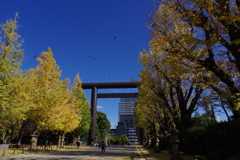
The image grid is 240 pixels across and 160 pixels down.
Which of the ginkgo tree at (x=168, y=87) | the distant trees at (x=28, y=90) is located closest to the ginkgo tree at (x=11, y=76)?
the distant trees at (x=28, y=90)

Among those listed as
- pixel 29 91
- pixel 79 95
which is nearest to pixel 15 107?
pixel 29 91

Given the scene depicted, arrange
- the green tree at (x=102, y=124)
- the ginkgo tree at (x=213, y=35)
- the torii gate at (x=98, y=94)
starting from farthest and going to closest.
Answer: the green tree at (x=102, y=124) → the torii gate at (x=98, y=94) → the ginkgo tree at (x=213, y=35)

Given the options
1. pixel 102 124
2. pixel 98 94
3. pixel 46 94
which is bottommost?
pixel 102 124

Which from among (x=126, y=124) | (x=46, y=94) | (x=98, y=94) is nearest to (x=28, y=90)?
(x=46, y=94)

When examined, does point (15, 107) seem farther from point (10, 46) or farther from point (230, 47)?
point (230, 47)

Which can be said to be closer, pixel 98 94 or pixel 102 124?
pixel 98 94

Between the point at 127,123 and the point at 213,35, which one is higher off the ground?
the point at 127,123

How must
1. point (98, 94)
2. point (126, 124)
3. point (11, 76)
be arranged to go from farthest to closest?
point (126, 124), point (98, 94), point (11, 76)

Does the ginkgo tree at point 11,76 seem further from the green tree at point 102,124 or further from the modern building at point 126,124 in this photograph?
the modern building at point 126,124

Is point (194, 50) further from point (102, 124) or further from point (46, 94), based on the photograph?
point (102, 124)

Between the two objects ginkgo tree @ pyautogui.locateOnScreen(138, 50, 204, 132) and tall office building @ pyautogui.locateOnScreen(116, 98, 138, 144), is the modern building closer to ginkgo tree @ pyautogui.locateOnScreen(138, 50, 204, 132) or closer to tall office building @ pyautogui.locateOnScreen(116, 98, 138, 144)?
tall office building @ pyautogui.locateOnScreen(116, 98, 138, 144)

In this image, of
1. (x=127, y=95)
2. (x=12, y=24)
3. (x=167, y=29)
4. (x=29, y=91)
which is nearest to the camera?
(x=167, y=29)

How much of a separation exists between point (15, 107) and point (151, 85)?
11.1m

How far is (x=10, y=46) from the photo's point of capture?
523 inches
